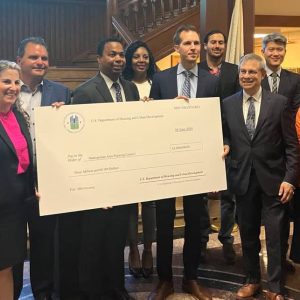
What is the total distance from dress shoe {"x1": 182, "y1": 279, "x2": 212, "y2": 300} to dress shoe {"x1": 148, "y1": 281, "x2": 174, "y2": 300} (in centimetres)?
10

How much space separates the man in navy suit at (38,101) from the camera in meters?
2.26

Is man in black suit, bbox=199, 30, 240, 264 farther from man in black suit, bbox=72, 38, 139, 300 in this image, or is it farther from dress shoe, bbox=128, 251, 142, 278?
man in black suit, bbox=72, 38, 139, 300

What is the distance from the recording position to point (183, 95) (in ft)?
8.14

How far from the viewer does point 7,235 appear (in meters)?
1.94

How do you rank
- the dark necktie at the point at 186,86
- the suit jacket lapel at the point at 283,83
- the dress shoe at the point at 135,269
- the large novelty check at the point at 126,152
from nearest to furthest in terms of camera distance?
1. the large novelty check at the point at 126,152
2. the dark necktie at the point at 186,86
3. the suit jacket lapel at the point at 283,83
4. the dress shoe at the point at 135,269

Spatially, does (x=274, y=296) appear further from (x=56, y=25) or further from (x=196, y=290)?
(x=56, y=25)

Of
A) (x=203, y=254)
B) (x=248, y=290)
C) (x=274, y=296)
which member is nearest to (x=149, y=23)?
(x=203, y=254)

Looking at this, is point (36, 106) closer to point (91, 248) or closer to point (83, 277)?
point (91, 248)

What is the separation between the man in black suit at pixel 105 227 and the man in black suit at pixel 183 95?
188 millimetres

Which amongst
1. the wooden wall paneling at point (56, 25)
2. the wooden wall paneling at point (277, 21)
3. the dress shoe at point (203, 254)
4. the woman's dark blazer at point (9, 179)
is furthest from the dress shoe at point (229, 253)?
the wooden wall paneling at point (56, 25)

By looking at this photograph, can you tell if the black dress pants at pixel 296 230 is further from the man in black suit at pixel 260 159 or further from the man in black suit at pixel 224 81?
the man in black suit at pixel 224 81

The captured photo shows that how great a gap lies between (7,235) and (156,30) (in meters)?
3.38

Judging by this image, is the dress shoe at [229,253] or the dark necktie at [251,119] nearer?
the dark necktie at [251,119]

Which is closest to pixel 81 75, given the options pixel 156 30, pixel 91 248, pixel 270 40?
→ pixel 156 30
